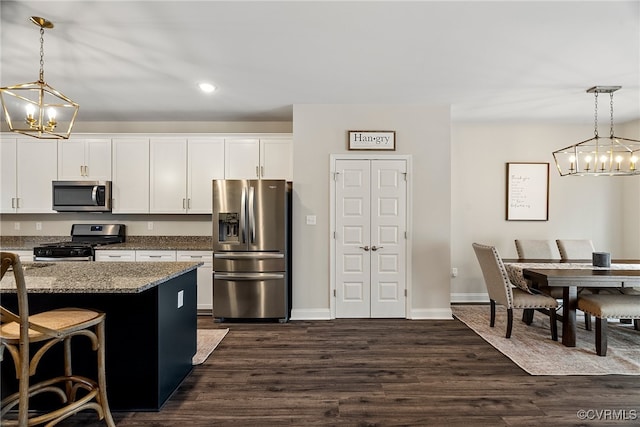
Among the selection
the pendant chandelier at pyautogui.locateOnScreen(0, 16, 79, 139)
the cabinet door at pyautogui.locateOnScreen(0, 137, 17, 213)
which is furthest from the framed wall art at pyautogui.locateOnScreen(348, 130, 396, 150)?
the cabinet door at pyautogui.locateOnScreen(0, 137, 17, 213)

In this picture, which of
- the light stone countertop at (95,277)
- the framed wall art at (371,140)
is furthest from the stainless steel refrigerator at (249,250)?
the light stone countertop at (95,277)

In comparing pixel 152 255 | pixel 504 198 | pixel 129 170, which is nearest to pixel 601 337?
pixel 504 198

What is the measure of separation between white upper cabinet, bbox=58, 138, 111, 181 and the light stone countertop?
7.95 feet

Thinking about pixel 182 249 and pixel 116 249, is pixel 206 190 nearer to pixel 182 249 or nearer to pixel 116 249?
pixel 182 249

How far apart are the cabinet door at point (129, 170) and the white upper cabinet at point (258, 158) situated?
1095mm

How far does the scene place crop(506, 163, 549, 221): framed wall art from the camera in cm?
534

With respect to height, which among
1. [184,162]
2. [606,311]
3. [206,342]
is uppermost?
[184,162]

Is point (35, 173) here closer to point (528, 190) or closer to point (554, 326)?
point (554, 326)

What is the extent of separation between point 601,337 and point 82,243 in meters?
5.71

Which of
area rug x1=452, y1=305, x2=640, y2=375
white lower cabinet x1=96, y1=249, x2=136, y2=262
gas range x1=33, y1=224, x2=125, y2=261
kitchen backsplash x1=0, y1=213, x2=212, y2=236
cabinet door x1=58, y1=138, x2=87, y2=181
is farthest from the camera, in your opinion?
kitchen backsplash x1=0, y1=213, x2=212, y2=236

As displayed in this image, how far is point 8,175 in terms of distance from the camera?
189 inches

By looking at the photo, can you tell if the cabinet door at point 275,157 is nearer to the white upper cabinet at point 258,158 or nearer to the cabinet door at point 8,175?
the white upper cabinet at point 258,158

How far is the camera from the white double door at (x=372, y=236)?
445 centimetres

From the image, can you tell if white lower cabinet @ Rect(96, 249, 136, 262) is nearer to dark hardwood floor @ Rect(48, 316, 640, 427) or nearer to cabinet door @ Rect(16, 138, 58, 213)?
cabinet door @ Rect(16, 138, 58, 213)
